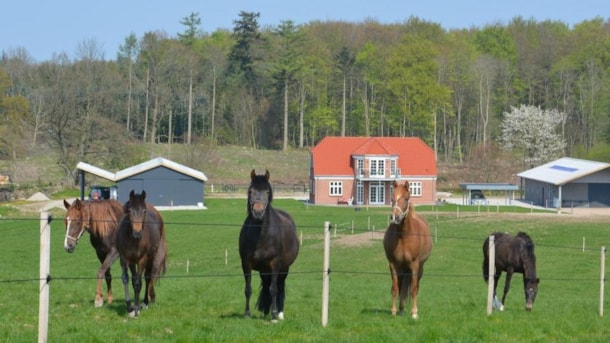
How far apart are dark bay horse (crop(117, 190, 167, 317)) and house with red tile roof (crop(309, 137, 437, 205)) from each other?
62.1 metres

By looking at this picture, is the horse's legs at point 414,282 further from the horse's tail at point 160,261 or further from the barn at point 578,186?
the barn at point 578,186

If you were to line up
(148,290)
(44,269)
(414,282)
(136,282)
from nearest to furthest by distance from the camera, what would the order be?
(44,269) < (136,282) < (414,282) < (148,290)

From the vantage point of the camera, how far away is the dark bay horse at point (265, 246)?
12852mm

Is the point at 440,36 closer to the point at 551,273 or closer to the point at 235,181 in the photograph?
the point at 235,181

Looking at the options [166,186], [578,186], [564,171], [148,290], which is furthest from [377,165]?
[148,290]

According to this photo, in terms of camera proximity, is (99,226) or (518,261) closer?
(99,226)

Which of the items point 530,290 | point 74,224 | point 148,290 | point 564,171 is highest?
point 564,171

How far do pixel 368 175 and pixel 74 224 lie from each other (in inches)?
2502

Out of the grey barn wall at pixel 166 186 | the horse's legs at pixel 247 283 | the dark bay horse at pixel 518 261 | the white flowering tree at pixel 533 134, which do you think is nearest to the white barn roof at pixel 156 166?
the grey barn wall at pixel 166 186

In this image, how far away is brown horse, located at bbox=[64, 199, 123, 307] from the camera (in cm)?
1505

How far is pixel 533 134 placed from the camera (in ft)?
325

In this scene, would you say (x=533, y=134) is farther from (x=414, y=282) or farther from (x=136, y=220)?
(x=136, y=220)

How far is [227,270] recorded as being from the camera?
31.5 m

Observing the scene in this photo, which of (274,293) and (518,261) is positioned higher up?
(518,261)
